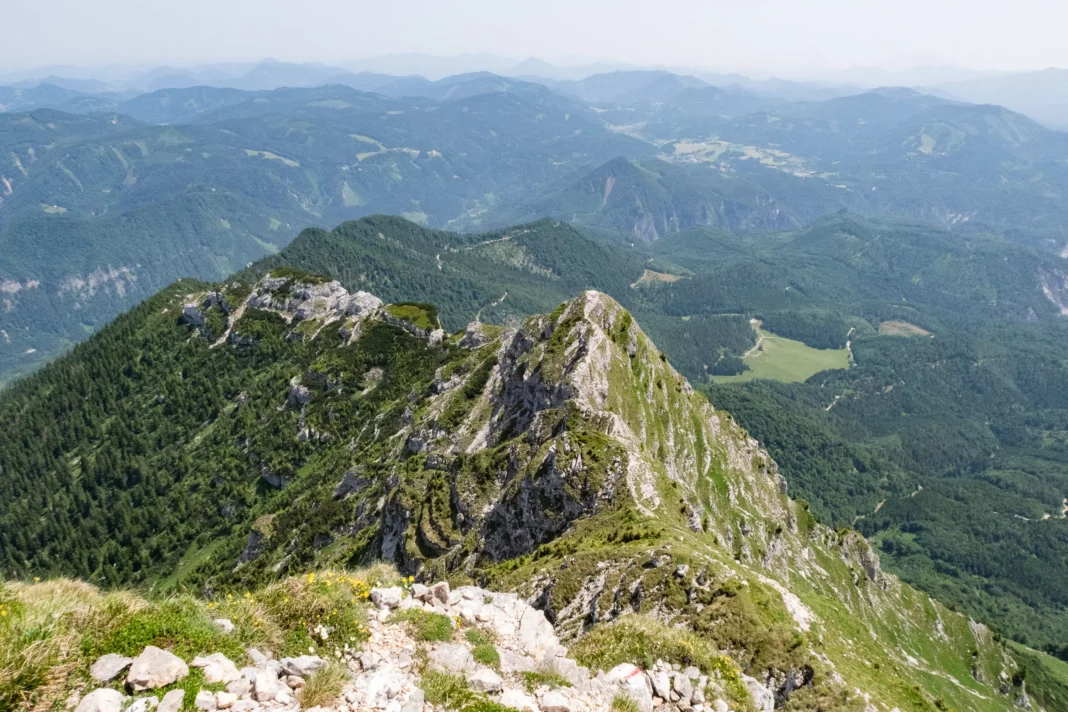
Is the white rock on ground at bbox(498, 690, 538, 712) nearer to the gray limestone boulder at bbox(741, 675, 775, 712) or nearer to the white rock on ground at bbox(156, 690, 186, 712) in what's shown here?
the white rock on ground at bbox(156, 690, 186, 712)

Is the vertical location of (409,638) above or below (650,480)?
above

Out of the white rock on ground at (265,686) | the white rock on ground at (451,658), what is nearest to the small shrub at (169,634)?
the white rock on ground at (265,686)

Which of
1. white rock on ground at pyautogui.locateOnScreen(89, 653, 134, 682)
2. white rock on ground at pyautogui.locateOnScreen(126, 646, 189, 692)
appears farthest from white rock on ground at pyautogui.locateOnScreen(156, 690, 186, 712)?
white rock on ground at pyautogui.locateOnScreen(89, 653, 134, 682)

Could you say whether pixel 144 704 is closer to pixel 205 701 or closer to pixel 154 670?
pixel 154 670

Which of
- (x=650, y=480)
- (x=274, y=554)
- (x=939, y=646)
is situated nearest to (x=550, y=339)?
(x=650, y=480)

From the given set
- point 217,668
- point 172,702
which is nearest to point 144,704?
point 172,702

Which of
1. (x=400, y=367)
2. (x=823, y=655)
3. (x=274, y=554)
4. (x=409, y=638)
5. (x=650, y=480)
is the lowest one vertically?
(x=274, y=554)

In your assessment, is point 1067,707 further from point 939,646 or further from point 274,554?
point 274,554

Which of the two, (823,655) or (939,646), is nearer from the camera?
(823,655)
